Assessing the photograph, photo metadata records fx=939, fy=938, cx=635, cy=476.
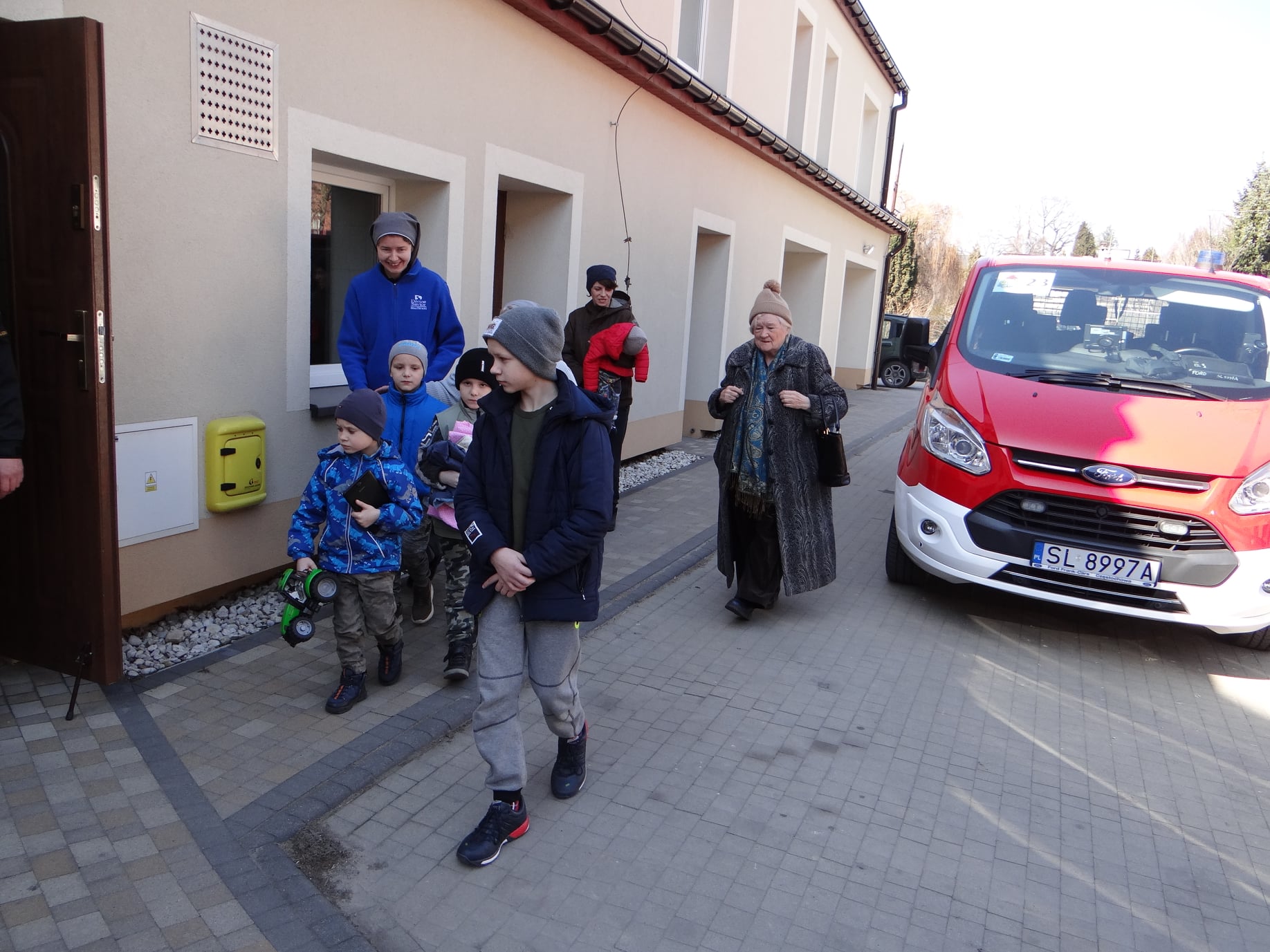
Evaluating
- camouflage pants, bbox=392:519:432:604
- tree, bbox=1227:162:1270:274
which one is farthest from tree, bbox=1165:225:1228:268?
camouflage pants, bbox=392:519:432:604

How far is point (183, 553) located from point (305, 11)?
2948mm

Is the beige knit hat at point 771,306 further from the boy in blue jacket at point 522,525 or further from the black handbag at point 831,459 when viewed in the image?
the boy in blue jacket at point 522,525

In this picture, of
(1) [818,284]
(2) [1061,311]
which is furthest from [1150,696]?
(1) [818,284]

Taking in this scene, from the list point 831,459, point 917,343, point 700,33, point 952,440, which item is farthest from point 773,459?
point 700,33

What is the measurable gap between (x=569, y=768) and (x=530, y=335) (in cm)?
164

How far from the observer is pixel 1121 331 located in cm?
600

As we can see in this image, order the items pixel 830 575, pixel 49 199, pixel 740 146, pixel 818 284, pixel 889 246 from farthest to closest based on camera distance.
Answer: pixel 889 246
pixel 818 284
pixel 740 146
pixel 830 575
pixel 49 199

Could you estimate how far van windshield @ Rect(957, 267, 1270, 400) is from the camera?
556 centimetres

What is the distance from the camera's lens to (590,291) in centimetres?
697

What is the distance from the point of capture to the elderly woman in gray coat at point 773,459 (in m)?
5.15

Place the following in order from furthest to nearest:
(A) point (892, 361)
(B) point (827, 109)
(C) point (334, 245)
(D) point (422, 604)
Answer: (A) point (892, 361), (B) point (827, 109), (C) point (334, 245), (D) point (422, 604)

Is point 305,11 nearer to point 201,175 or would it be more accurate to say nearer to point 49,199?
point 201,175

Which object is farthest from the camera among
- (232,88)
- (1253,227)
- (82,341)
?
(1253,227)

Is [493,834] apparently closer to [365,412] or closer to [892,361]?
[365,412]
